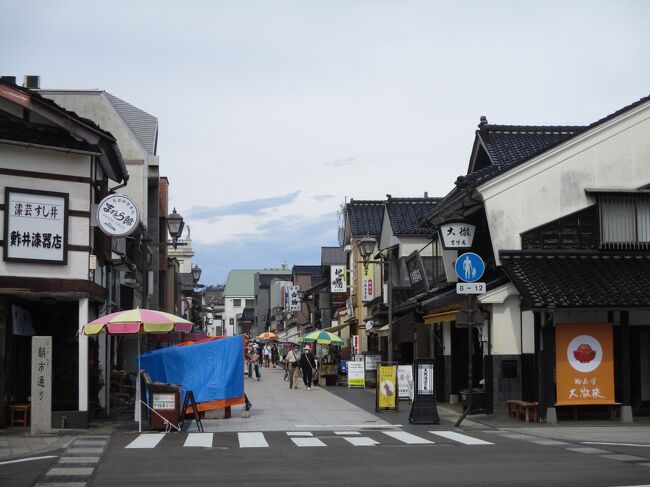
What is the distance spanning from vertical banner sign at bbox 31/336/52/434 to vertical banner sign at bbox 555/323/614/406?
38.5 feet

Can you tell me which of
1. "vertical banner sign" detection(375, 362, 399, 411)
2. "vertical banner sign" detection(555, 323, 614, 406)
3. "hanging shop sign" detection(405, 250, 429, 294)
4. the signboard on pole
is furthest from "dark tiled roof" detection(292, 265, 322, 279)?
the signboard on pole

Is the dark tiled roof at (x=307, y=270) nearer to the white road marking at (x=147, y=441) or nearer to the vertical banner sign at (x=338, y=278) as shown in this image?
the vertical banner sign at (x=338, y=278)

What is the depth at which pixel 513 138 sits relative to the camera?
28219 millimetres

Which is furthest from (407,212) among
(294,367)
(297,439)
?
(297,439)

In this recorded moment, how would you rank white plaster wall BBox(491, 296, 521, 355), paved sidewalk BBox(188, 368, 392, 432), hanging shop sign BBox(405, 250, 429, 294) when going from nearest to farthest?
paved sidewalk BBox(188, 368, 392, 432) → white plaster wall BBox(491, 296, 521, 355) → hanging shop sign BBox(405, 250, 429, 294)

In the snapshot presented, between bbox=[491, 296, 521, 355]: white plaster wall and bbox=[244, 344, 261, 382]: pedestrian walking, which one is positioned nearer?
A: bbox=[491, 296, 521, 355]: white plaster wall

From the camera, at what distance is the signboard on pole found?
70.9ft

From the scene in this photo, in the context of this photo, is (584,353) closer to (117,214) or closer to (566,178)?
(566,178)

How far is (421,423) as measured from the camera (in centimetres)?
2173

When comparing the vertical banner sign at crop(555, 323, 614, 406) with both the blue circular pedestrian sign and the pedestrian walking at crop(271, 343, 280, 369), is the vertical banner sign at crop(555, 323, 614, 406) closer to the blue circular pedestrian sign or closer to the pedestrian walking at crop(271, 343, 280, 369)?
the blue circular pedestrian sign

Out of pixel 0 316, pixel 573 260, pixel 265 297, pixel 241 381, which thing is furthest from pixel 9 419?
pixel 265 297

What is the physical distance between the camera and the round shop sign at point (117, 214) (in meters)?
20.8

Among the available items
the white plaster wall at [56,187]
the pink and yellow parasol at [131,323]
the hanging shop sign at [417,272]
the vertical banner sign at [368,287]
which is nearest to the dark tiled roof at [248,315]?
the vertical banner sign at [368,287]

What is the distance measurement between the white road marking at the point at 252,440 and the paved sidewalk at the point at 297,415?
1543mm
